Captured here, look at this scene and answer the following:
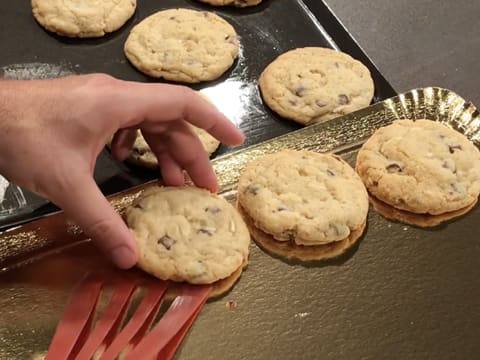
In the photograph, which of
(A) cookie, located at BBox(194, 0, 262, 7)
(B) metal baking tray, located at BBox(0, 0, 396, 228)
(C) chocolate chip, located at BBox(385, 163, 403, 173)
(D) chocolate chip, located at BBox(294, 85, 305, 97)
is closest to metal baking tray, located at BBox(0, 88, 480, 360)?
(C) chocolate chip, located at BBox(385, 163, 403, 173)

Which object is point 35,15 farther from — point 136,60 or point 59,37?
point 136,60

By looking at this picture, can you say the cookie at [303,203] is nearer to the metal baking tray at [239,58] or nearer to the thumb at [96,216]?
the metal baking tray at [239,58]

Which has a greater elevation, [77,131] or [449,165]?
[77,131]

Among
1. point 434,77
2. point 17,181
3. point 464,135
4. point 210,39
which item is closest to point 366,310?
point 464,135

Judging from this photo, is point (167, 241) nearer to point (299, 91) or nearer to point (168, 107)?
point (168, 107)

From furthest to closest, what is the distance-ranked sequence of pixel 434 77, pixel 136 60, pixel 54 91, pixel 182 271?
pixel 434 77, pixel 136 60, pixel 182 271, pixel 54 91

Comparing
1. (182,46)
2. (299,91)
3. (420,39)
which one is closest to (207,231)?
(299,91)

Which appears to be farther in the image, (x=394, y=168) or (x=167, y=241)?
(x=394, y=168)
